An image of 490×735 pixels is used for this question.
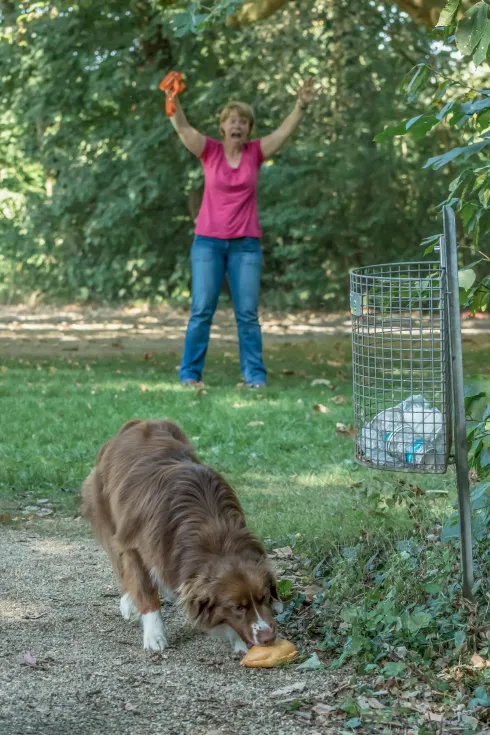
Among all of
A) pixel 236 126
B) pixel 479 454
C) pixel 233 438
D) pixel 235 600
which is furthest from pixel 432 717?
pixel 236 126

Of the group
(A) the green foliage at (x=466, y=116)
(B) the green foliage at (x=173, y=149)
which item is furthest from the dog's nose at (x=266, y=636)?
(B) the green foliage at (x=173, y=149)

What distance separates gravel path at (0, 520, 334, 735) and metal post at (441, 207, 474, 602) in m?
0.78

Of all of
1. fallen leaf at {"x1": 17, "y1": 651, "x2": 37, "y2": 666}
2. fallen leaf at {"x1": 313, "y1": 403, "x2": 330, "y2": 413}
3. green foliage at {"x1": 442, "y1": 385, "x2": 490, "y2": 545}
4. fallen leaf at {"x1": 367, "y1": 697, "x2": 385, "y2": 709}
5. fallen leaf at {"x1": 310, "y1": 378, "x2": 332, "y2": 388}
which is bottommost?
fallen leaf at {"x1": 367, "y1": 697, "x2": 385, "y2": 709}

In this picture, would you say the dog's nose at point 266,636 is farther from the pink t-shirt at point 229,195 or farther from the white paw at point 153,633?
the pink t-shirt at point 229,195

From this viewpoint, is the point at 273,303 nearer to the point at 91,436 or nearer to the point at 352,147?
the point at 352,147

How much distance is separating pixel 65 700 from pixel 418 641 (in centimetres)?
127

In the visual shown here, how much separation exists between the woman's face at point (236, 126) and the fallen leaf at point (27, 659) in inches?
252

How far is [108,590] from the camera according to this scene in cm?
484

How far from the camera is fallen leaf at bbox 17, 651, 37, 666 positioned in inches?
154

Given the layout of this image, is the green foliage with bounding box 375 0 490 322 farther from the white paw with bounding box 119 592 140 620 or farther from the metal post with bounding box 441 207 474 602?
the white paw with bounding box 119 592 140 620

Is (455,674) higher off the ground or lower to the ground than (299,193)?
lower

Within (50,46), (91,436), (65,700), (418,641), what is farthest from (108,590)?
(50,46)

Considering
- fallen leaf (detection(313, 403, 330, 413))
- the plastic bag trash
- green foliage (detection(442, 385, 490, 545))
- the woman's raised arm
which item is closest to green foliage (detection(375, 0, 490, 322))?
green foliage (detection(442, 385, 490, 545))

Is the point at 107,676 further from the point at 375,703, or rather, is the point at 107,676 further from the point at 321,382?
the point at 321,382
